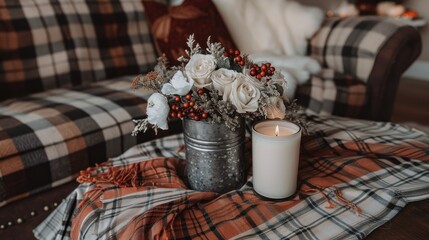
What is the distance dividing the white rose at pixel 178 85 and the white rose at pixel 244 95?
0.08 metres

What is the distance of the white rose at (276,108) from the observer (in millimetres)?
774

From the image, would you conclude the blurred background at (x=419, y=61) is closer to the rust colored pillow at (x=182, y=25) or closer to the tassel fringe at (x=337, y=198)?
the rust colored pillow at (x=182, y=25)

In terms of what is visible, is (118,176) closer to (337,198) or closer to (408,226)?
(337,198)

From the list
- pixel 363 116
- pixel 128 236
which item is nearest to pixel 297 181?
pixel 128 236

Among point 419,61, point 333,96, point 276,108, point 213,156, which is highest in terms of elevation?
point 276,108

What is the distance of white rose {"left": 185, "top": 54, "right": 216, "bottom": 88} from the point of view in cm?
75

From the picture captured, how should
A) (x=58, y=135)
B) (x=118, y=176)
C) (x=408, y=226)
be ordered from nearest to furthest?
(x=408, y=226), (x=118, y=176), (x=58, y=135)

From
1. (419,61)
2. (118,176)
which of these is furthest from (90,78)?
(419,61)

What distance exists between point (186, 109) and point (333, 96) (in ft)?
3.35

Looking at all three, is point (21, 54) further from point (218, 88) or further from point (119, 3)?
point (218, 88)

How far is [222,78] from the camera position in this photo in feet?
2.45

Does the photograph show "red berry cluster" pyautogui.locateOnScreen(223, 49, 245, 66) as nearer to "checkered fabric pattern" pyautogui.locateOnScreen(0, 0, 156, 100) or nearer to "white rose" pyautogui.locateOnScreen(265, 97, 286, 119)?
"white rose" pyautogui.locateOnScreen(265, 97, 286, 119)

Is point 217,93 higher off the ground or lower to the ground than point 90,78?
higher

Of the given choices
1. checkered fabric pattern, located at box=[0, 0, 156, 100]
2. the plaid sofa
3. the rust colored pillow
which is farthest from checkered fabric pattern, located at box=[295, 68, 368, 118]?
checkered fabric pattern, located at box=[0, 0, 156, 100]
